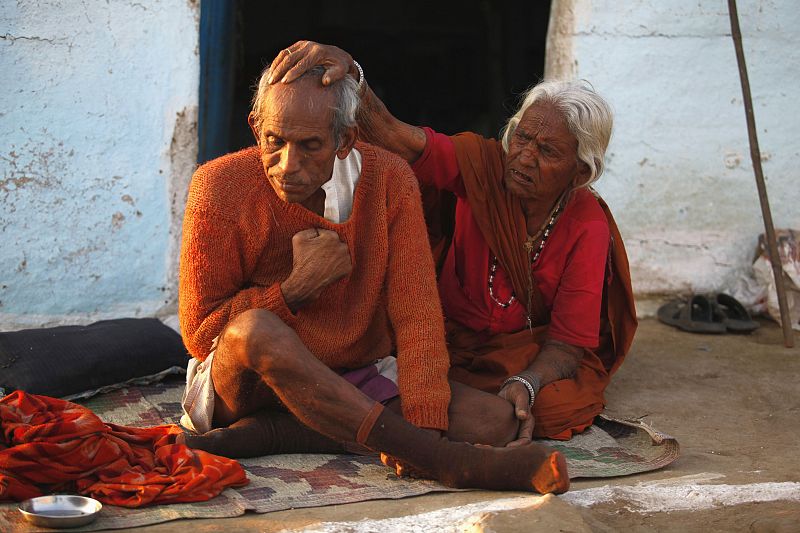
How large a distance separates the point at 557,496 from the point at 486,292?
1.15 metres

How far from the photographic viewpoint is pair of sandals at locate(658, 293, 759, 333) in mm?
5643

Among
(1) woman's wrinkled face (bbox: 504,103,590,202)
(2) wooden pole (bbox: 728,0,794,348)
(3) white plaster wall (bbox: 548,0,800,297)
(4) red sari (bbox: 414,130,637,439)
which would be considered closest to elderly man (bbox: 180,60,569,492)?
(4) red sari (bbox: 414,130,637,439)

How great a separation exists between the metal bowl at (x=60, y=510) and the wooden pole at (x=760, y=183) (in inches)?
155

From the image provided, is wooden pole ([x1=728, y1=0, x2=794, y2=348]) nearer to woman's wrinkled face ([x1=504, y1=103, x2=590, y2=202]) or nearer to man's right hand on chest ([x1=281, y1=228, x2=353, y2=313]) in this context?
woman's wrinkled face ([x1=504, y1=103, x2=590, y2=202])

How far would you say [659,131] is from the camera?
229 inches

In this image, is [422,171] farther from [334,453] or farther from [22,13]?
[22,13]

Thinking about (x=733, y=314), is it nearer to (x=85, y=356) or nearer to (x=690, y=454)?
(x=690, y=454)

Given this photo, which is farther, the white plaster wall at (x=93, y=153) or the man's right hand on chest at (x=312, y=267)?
the white plaster wall at (x=93, y=153)

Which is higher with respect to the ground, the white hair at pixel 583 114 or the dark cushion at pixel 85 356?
the white hair at pixel 583 114

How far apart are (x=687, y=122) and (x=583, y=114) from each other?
7.43 feet

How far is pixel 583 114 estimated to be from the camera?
3.82 m

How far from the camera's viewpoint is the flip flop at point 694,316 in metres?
5.63

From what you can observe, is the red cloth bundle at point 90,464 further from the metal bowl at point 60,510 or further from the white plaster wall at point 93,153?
the white plaster wall at point 93,153

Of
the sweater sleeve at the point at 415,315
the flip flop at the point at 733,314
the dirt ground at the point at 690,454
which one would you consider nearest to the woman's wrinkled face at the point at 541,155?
the sweater sleeve at the point at 415,315
